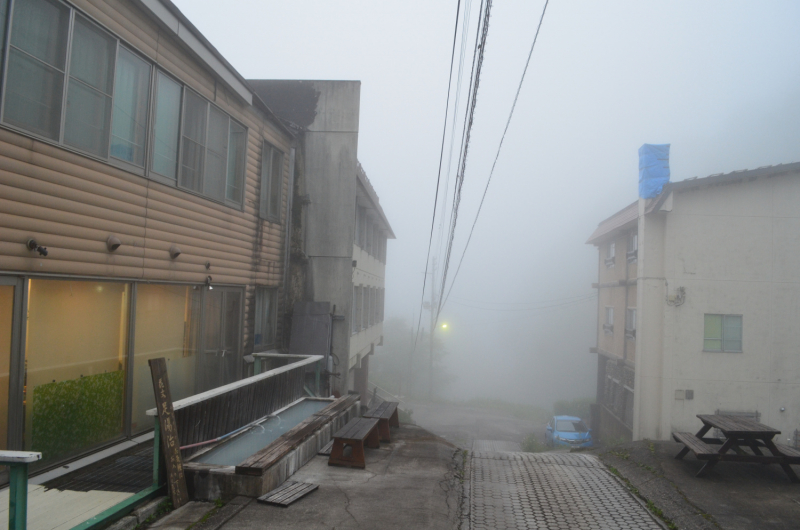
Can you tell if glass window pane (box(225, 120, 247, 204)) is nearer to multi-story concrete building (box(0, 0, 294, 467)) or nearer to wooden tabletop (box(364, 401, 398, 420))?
multi-story concrete building (box(0, 0, 294, 467))

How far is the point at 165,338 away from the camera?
311 inches

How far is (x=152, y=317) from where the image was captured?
7.52 m

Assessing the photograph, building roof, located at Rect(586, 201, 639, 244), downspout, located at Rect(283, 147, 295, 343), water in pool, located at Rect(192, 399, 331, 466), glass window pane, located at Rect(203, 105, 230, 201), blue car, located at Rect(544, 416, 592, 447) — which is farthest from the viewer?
blue car, located at Rect(544, 416, 592, 447)

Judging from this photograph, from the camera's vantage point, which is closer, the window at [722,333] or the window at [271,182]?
the window at [271,182]

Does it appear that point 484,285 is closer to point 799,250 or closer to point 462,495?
point 799,250

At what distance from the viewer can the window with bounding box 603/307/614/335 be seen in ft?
76.4

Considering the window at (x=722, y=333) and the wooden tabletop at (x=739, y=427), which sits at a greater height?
the window at (x=722, y=333)

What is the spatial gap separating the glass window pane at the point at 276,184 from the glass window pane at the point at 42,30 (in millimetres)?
6128

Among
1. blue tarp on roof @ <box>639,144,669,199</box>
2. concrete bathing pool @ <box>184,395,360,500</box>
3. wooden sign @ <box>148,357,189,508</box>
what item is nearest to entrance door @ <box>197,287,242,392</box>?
concrete bathing pool @ <box>184,395,360,500</box>

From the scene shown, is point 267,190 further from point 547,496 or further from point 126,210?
point 547,496

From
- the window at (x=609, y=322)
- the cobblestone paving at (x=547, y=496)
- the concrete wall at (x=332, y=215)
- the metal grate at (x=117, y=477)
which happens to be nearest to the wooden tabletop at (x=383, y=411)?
the cobblestone paving at (x=547, y=496)

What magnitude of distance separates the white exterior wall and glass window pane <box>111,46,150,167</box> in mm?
16086

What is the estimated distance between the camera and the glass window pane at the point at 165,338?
7.19 meters

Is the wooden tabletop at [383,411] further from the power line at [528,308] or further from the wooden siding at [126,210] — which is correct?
Answer: the power line at [528,308]
